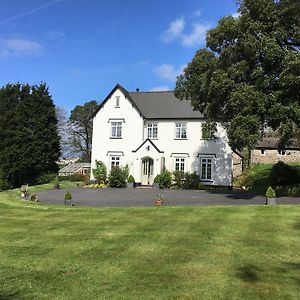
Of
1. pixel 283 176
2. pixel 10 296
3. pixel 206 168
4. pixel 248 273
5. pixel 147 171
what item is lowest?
pixel 10 296

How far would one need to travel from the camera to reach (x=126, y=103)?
137 ft

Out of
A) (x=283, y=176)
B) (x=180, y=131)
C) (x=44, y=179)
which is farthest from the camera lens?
(x=44, y=179)

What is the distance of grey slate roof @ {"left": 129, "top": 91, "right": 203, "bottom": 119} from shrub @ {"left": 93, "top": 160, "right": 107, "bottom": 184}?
21.8 ft

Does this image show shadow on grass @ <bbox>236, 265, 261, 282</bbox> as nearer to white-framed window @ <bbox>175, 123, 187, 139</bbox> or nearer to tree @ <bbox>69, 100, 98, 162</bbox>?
white-framed window @ <bbox>175, 123, 187, 139</bbox>

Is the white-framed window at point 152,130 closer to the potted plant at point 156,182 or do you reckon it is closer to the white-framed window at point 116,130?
the white-framed window at point 116,130

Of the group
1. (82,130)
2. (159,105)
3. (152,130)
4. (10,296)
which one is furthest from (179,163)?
(82,130)

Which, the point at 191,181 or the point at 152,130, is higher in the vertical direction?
the point at 152,130

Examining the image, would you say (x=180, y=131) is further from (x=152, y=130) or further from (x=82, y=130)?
(x=82, y=130)

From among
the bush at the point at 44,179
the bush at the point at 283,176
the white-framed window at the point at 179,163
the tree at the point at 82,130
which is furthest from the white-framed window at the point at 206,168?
the tree at the point at 82,130

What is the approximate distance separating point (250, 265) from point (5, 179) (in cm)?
4140

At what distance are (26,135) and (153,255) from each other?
39.7 metres

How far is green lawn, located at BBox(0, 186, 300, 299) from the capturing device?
Answer: 8086mm

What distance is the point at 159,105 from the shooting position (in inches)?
1682

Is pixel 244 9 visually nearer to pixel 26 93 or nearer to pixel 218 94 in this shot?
pixel 218 94
